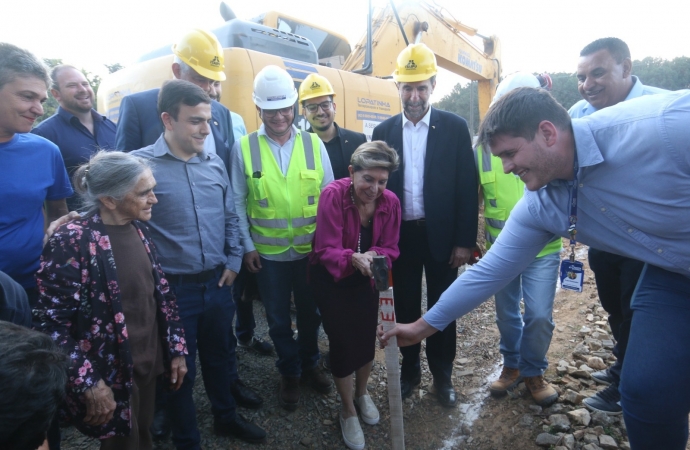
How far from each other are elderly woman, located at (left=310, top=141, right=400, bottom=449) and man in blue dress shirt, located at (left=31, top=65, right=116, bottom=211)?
6.57ft

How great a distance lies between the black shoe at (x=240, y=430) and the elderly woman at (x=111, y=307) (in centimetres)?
60

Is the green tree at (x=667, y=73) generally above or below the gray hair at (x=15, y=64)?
above

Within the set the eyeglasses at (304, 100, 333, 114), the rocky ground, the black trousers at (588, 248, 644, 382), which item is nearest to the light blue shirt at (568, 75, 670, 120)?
the black trousers at (588, 248, 644, 382)

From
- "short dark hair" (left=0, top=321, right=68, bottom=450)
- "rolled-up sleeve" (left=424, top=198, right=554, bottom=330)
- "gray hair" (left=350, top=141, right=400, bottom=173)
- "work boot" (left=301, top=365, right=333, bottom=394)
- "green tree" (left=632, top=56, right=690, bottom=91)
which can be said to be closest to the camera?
"short dark hair" (left=0, top=321, right=68, bottom=450)

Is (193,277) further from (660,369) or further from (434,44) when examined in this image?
(434,44)

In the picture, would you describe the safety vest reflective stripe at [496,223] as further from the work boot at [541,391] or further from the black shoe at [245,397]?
the black shoe at [245,397]

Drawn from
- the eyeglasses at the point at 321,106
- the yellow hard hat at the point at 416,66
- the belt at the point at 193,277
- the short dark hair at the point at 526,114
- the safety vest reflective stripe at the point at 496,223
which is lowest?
the belt at the point at 193,277

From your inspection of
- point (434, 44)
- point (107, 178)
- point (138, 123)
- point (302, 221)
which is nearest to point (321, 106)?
point (302, 221)

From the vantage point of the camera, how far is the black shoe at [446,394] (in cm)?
316

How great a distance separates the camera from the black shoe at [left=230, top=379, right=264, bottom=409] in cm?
300

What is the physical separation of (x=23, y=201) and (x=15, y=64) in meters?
0.64

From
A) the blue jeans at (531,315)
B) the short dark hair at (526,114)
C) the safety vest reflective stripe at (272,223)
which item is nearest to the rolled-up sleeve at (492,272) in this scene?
the short dark hair at (526,114)

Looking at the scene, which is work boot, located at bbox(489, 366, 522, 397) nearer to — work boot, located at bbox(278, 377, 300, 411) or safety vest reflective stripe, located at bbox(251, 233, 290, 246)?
work boot, located at bbox(278, 377, 300, 411)

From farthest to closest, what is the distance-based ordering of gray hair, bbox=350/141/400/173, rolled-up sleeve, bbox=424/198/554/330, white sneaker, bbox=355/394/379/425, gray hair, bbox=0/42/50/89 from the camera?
white sneaker, bbox=355/394/379/425 → gray hair, bbox=350/141/400/173 → rolled-up sleeve, bbox=424/198/554/330 → gray hair, bbox=0/42/50/89
